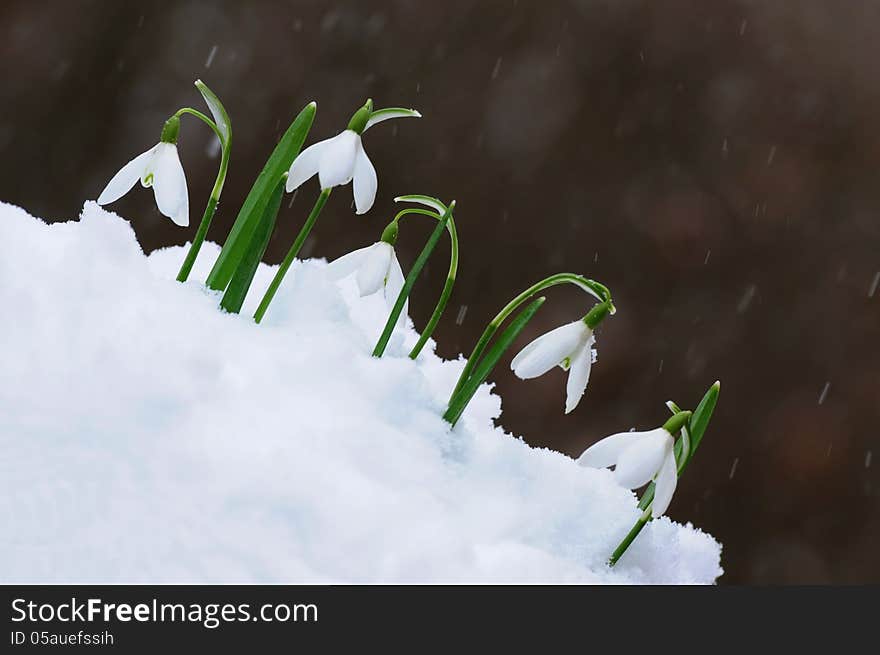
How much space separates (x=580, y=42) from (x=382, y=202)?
585 millimetres

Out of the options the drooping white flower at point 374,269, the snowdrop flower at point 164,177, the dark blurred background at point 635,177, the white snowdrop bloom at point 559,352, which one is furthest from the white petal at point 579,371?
the dark blurred background at point 635,177

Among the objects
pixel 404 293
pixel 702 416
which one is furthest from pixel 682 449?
pixel 404 293

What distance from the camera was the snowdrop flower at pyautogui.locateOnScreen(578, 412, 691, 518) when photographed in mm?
458

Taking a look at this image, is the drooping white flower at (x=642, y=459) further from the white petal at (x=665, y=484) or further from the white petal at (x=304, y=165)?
the white petal at (x=304, y=165)

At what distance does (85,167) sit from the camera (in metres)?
2.21

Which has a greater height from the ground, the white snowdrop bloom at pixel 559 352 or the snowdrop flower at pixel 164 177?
the snowdrop flower at pixel 164 177

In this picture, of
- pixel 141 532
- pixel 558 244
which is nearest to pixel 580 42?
pixel 558 244

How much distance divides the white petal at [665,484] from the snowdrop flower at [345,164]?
7.8 inches

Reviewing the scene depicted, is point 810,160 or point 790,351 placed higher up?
point 810,160

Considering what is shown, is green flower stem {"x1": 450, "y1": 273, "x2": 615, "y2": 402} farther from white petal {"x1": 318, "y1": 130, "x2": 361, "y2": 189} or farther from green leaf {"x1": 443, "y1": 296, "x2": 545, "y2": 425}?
white petal {"x1": 318, "y1": 130, "x2": 361, "y2": 189}

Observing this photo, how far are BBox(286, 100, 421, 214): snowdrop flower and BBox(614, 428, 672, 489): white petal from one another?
182 millimetres

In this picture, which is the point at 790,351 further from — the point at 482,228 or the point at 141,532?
the point at 141,532

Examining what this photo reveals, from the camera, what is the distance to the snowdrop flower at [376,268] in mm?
569

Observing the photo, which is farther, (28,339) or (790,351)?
(790,351)
